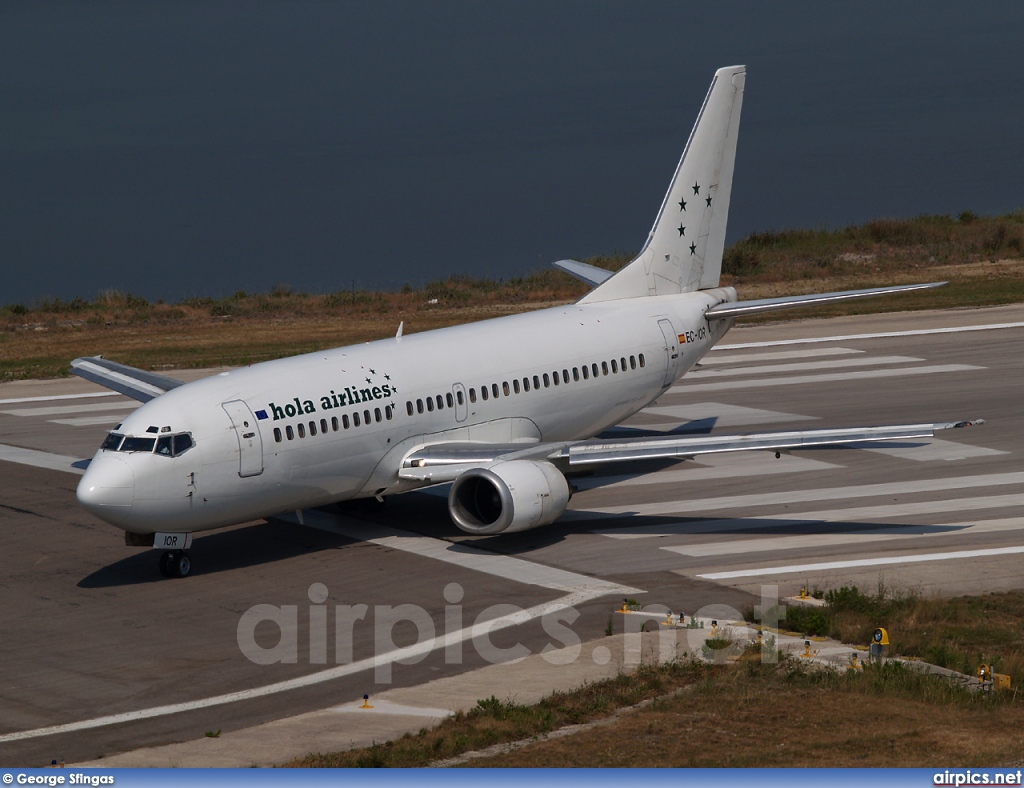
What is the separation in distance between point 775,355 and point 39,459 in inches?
1077

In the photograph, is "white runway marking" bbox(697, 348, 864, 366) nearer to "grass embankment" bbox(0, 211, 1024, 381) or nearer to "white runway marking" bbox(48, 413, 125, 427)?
"grass embankment" bbox(0, 211, 1024, 381)

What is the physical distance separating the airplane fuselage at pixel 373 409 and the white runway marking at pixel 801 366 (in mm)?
13181

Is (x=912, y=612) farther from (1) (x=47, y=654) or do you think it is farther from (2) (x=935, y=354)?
(2) (x=935, y=354)

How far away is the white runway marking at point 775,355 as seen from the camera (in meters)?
52.5

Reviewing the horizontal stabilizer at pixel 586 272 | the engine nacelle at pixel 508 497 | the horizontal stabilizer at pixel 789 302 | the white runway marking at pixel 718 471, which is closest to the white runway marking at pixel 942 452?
the white runway marking at pixel 718 471

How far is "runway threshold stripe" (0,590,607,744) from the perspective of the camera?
63.1 feet

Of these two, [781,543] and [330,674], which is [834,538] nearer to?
[781,543]

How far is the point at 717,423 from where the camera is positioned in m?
41.3

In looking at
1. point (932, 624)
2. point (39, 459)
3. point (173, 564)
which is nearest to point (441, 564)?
point (173, 564)

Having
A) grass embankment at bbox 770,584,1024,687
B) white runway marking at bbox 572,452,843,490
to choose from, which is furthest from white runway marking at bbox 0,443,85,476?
grass embankment at bbox 770,584,1024,687

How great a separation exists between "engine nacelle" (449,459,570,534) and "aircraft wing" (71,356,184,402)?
9.31 metres

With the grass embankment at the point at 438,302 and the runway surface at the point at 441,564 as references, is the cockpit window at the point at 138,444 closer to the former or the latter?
the runway surface at the point at 441,564

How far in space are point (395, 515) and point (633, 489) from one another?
239 inches

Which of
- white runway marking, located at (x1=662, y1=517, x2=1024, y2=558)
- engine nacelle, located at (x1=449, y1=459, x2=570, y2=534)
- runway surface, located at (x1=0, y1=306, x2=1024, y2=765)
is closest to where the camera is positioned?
runway surface, located at (x1=0, y1=306, x2=1024, y2=765)
